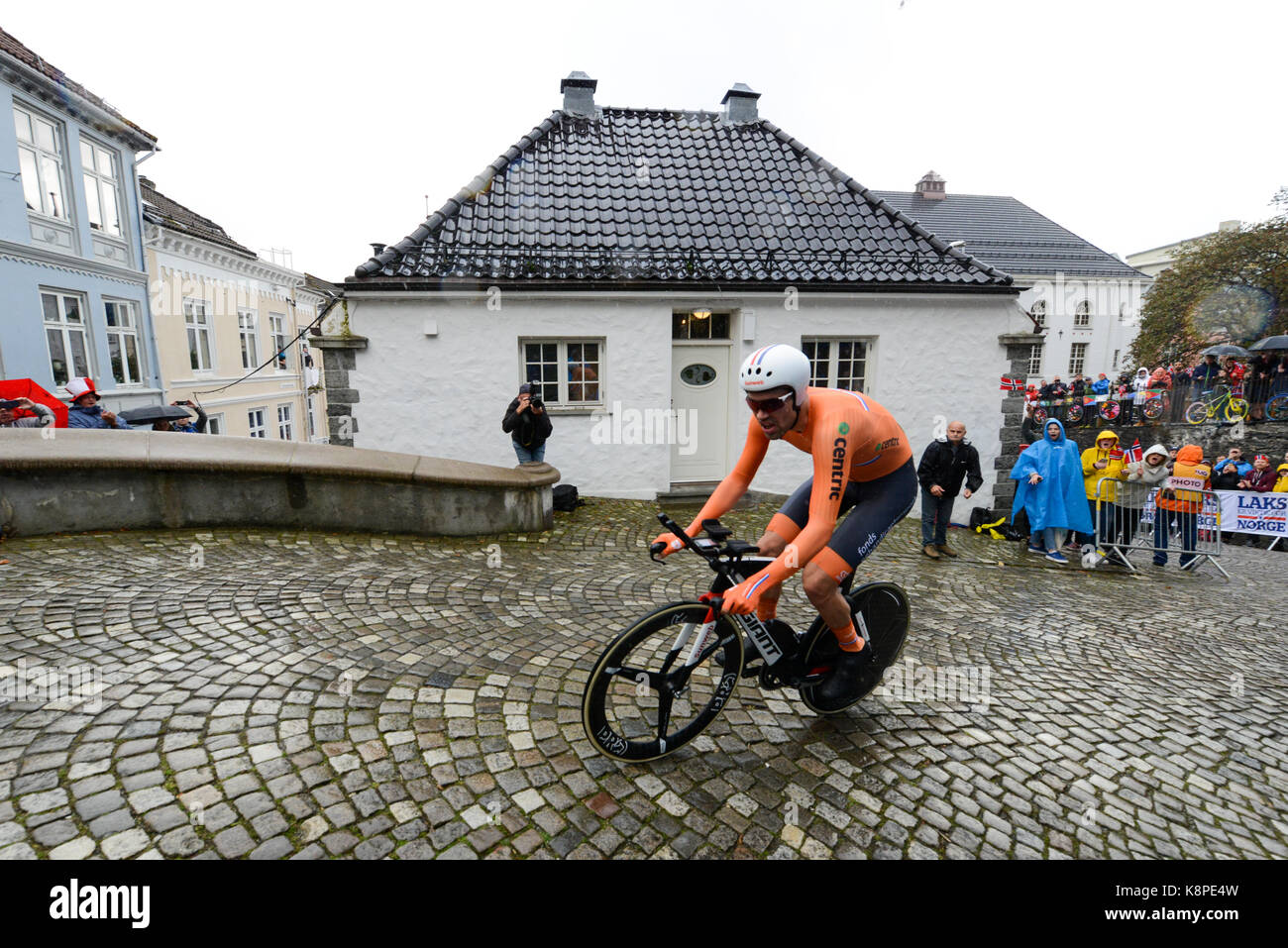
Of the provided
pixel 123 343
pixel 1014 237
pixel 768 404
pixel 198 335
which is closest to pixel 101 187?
pixel 123 343

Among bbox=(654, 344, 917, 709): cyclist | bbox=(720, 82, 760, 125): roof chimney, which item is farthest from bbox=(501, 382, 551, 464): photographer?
bbox=(720, 82, 760, 125): roof chimney

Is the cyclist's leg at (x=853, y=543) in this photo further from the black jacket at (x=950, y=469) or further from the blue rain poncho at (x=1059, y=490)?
the blue rain poncho at (x=1059, y=490)

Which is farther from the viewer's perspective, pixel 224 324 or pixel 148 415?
pixel 224 324

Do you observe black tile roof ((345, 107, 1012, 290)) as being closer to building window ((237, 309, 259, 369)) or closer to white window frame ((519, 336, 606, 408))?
white window frame ((519, 336, 606, 408))

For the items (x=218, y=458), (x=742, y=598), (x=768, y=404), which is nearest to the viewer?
(x=742, y=598)

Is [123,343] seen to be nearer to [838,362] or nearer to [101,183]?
[101,183]

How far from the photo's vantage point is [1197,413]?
59.0 ft

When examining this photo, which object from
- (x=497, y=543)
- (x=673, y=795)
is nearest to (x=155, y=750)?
(x=673, y=795)

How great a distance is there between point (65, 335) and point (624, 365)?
1569 centimetres

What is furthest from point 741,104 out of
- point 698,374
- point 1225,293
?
point 1225,293

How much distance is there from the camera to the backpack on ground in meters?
8.26

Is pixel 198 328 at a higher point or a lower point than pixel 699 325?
higher

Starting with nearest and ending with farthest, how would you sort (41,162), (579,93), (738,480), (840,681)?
(738,480) → (840,681) → (579,93) → (41,162)

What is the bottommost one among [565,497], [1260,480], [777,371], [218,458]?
[1260,480]
